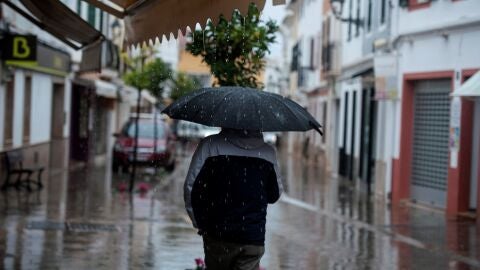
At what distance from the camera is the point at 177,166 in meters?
31.7

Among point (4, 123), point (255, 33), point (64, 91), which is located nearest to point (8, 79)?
point (4, 123)

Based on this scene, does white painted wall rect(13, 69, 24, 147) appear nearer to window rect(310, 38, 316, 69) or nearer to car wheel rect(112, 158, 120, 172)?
car wheel rect(112, 158, 120, 172)

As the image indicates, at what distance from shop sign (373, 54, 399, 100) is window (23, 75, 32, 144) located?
8.35 m

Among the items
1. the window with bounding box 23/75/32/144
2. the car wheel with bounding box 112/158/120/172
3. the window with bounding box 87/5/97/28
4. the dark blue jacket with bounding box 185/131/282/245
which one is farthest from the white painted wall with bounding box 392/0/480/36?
the window with bounding box 87/5/97/28

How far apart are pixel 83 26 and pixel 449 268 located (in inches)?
205

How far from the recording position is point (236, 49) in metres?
10.6

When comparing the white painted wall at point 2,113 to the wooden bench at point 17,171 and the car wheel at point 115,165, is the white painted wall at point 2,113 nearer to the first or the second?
the wooden bench at point 17,171

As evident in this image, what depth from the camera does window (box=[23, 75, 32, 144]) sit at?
21.2 metres

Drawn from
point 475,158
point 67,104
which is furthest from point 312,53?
point 475,158

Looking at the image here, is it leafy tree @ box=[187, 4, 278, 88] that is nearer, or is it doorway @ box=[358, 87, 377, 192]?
leafy tree @ box=[187, 4, 278, 88]

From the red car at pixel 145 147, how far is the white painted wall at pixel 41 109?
7.94 ft

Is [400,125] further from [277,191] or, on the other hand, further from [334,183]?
[277,191]

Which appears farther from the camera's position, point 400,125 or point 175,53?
point 175,53

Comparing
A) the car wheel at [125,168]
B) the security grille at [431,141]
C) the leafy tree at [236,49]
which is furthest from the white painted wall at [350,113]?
the leafy tree at [236,49]
